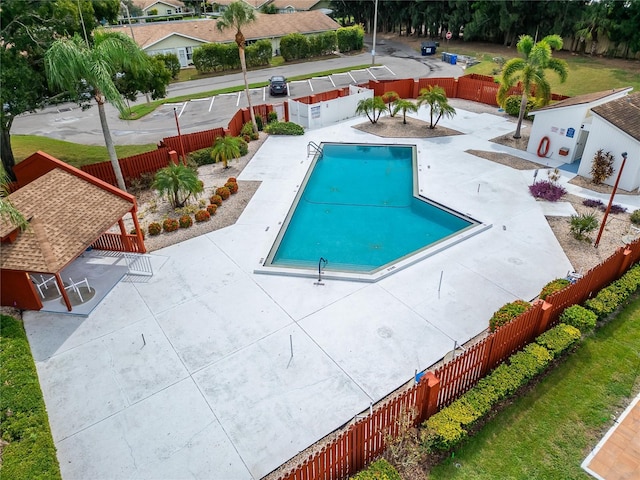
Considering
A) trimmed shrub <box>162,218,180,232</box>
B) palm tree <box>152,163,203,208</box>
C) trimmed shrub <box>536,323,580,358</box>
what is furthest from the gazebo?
trimmed shrub <box>536,323,580,358</box>

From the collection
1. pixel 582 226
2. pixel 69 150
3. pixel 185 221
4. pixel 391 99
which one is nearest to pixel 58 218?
pixel 185 221

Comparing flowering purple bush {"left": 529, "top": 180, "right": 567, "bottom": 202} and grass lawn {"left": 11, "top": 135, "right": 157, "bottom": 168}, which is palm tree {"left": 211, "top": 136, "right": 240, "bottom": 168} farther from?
flowering purple bush {"left": 529, "top": 180, "right": 567, "bottom": 202}

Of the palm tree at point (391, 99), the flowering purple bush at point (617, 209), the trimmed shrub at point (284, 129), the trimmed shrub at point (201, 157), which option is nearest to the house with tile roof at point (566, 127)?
the flowering purple bush at point (617, 209)

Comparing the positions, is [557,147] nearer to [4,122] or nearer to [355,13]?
[4,122]

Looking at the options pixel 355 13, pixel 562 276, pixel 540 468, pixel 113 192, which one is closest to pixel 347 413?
pixel 540 468

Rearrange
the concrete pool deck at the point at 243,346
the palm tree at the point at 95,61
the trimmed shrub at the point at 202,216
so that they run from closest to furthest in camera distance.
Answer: the concrete pool deck at the point at 243,346 < the palm tree at the point at 95,61 < the trimmed shrub at the point at 202,216

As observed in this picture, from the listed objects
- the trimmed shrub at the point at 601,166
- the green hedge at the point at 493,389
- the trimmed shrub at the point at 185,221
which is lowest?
the trimmed shrub at the point at 185,221

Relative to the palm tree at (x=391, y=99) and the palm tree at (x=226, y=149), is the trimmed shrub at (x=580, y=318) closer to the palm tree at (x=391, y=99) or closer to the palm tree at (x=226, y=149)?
the palm tree at (x=226, y=149)
